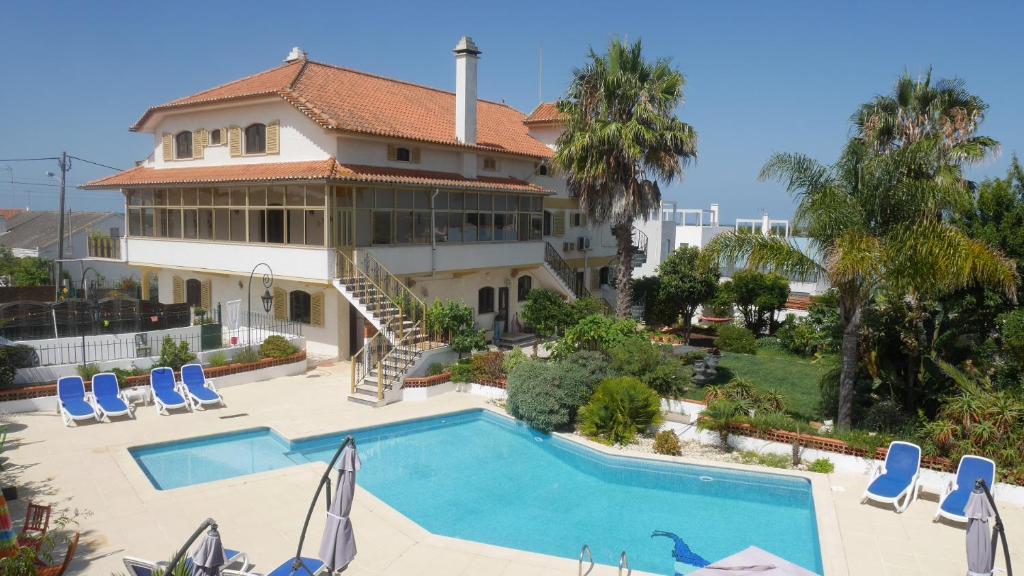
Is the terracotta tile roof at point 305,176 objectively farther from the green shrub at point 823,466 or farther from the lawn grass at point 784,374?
the green shrub at point 823,466

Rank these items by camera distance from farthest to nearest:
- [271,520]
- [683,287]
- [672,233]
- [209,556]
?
[672,233]
[683,287]
[271,520]
[209,556]

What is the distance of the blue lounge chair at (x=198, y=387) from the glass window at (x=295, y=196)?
6.20 meters

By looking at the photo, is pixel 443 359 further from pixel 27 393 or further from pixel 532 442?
pixel 27 393

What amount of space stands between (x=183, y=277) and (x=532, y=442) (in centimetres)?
1723

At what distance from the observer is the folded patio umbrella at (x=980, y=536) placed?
837 cm

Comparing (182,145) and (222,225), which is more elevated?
(182,145)

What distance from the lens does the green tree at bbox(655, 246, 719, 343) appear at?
90.7ft

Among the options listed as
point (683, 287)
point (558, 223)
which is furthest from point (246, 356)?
point (683, 287)

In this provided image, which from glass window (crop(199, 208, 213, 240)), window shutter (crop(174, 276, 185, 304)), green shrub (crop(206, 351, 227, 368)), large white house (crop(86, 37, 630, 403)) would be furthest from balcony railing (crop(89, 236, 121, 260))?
green shrub (crop(206, 351, 227, 368))

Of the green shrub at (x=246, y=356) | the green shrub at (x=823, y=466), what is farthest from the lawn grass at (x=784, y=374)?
the green shrub at (x=246, y=356)

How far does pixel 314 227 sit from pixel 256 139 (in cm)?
343

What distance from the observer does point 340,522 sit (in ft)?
28.9

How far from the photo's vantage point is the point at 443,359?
20.8 m

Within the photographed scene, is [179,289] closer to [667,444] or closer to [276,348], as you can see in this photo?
[276,348]
